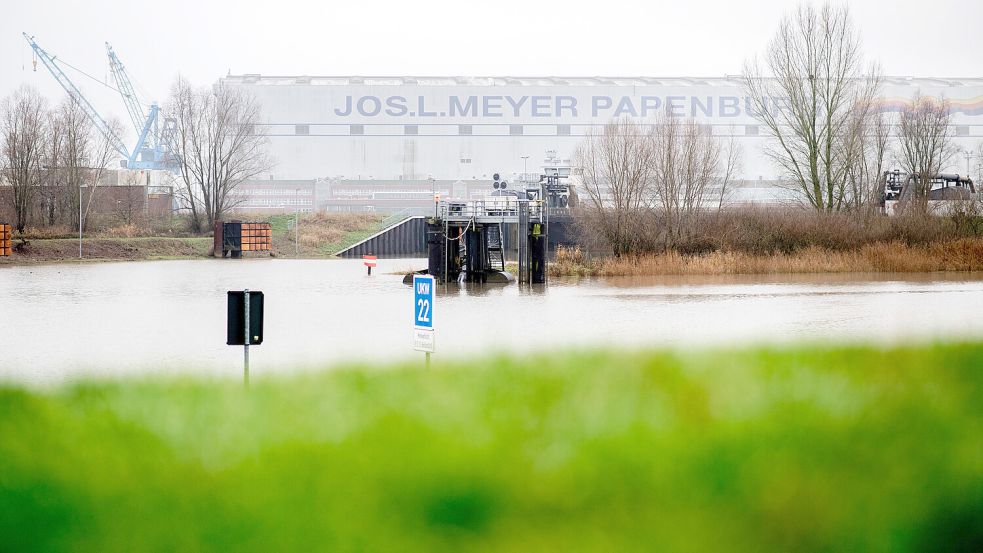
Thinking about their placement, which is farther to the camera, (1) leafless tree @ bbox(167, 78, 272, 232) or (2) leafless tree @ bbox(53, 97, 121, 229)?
(1) leafless tree @ bbox(167, 78, 272, 232)

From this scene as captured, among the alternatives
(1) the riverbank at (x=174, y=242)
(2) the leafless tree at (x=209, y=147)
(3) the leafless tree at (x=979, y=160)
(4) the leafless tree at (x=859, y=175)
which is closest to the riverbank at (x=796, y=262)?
(4) the leafless tree at (x=859, y=175)

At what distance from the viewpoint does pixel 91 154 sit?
182 ft

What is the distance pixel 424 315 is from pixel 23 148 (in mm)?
38361

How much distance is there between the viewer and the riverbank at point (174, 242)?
4156 centimetres

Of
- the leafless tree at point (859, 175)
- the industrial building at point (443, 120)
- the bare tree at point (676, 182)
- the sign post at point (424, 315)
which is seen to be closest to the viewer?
the sign post at point (424, 315)

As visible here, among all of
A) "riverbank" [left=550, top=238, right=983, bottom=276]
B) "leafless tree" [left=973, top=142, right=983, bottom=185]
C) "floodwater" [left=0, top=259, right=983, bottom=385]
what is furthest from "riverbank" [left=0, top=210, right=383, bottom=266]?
"leafless tree" [left=973, top=142, right=983, bottom=185]

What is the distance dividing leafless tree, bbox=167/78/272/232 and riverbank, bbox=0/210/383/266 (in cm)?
273

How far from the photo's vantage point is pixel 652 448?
6.19m

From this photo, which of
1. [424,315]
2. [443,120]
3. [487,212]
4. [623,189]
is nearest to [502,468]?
[424,315]

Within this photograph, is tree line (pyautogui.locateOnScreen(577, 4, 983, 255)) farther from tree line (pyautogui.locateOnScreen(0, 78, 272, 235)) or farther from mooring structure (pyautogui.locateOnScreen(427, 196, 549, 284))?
tree line (pyautogui.locateOnScreen(0, 78, 272, 235))

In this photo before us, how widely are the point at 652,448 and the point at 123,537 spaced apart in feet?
10.3

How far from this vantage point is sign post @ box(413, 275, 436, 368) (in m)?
10.1

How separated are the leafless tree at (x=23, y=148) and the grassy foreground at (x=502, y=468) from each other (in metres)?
38.6

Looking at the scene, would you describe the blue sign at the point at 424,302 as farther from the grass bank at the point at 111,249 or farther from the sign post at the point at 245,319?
the grass bank at the point at 111,249
